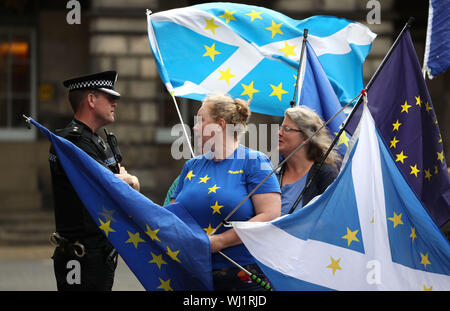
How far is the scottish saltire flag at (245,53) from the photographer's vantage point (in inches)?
212

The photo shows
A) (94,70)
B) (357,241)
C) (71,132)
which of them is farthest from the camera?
(94,70)

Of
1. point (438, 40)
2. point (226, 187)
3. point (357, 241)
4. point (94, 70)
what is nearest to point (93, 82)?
point (226, 187)

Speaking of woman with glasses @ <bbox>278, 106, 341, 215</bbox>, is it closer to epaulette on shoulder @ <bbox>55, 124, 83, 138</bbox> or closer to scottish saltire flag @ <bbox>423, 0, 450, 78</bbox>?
epaulette on shoulder @ <bbox>55, 124, 83, 138</bbox>

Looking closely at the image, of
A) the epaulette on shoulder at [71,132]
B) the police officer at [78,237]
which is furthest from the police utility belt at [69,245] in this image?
the epaulette on shoulder at [71,132]

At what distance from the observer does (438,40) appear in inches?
223

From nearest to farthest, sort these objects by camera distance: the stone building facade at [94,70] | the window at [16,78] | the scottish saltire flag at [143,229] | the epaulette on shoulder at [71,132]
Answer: the scottish saltire flag at [143,229], the epaulette on shoulder at [71,132], the stone building facade at [94,70], the window at [16,78]

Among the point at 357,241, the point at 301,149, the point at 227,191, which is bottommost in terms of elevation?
the point at 357,241

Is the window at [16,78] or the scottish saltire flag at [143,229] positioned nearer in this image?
the scottish saltire flag at [143,229]

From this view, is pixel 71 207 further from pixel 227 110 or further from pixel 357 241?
pixel 357 241

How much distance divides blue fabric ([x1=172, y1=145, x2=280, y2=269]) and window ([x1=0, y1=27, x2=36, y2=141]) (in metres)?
10.8

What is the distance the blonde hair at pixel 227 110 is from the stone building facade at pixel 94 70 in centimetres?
894

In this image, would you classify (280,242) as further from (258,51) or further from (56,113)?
(56,113)

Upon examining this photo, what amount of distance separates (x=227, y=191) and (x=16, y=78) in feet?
36.7

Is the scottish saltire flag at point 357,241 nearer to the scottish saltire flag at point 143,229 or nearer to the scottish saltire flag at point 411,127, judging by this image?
the scottish saltire flag at point 143,229
